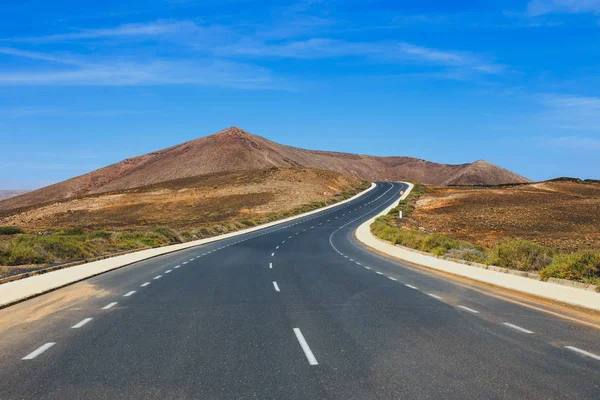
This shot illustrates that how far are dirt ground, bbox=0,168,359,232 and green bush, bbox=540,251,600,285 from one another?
58834mm

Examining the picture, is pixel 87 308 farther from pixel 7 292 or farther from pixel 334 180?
pixel 334 180

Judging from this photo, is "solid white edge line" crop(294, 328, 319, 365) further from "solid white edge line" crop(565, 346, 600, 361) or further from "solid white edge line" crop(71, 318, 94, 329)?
"solid white edge line" crop(71, 318, 94, 329)

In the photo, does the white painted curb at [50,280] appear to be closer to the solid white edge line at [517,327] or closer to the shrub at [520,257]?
the solid white edge line at [517,327]

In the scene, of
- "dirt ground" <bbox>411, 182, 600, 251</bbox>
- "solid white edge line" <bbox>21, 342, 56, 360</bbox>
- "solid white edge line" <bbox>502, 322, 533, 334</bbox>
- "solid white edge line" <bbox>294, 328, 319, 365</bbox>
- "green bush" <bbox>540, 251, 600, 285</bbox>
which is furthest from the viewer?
"dirt ground" <bbox>411, 182, 600, 251</bbox>

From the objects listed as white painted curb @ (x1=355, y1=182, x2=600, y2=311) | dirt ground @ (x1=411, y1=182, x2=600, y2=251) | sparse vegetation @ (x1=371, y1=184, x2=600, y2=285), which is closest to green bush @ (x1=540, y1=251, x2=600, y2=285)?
sparse vegetation @ (x1=371, y1=184, x2=600, y2=285)

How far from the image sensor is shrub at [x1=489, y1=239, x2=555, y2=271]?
61.6ft

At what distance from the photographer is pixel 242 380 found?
6.54 m

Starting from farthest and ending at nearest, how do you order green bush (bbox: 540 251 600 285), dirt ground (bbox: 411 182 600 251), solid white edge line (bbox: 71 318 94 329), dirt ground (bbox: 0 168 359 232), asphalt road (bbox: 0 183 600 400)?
1. dirt ground (bbox: 0 168 359 232)
2. dirt ground (bbox: 411 182 600 251)
3. green bush (bbox: 540 251 600 285)
4. solid white edge line (bbox: 71 318 94 329)
5. asphalt road (bbox: 0 183 600 400)

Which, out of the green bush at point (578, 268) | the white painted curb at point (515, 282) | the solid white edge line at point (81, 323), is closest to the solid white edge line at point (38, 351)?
the solid white edge line at point (81, 323)

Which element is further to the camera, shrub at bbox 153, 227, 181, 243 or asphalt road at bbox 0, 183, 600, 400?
shrub at bbox 153, 227, 181, 243

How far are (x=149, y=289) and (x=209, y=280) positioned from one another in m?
2.48

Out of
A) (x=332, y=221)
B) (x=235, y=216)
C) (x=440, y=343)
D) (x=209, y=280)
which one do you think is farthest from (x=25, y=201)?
(x=440, y=343)

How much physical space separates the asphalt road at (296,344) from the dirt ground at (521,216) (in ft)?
83.5

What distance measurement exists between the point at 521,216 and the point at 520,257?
4112 cm
